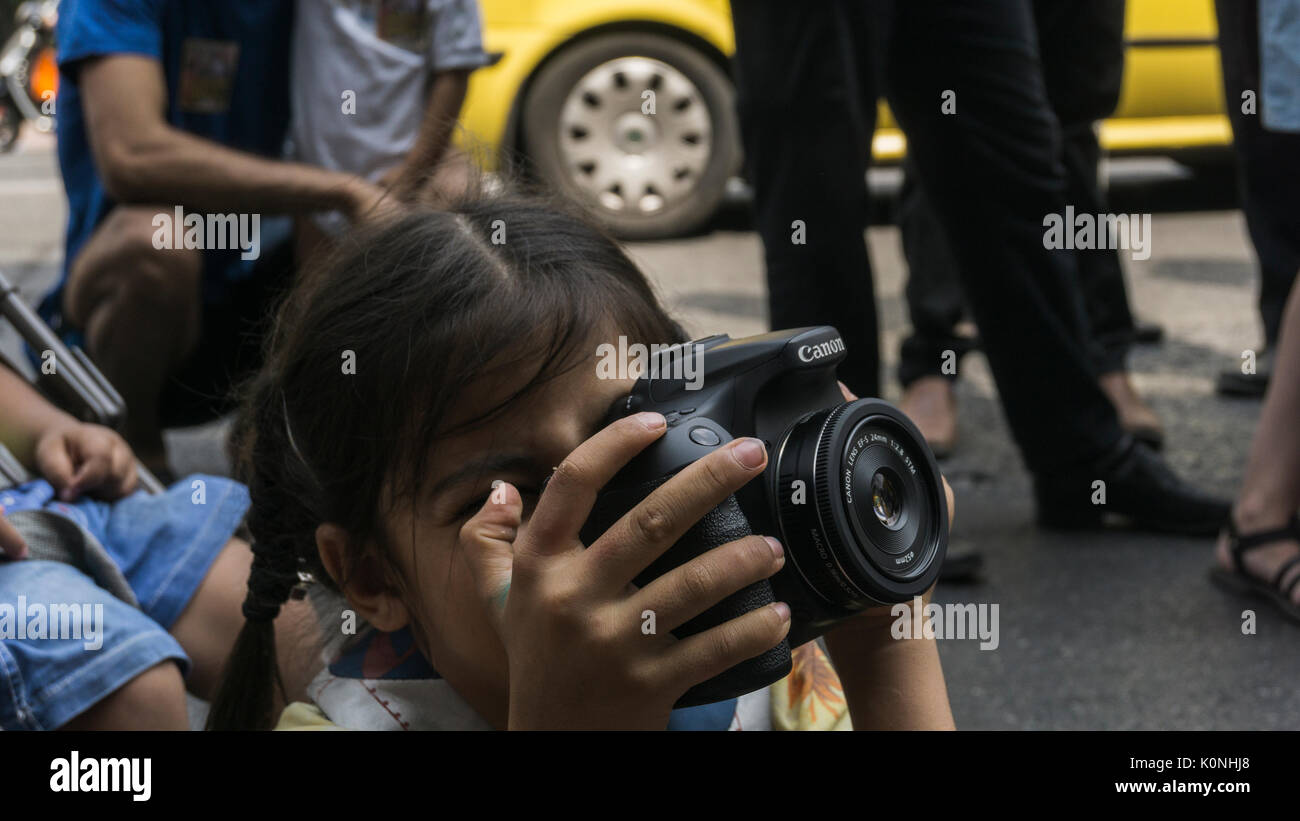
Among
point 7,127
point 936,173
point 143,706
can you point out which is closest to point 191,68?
Answer: point 936,173

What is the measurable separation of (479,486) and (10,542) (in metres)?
0.56

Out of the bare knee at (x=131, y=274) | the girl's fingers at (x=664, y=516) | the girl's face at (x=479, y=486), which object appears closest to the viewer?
the girl's fingers at (x=664, y=516)

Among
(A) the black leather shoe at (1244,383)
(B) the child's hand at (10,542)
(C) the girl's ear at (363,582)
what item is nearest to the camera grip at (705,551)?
(C) the girl's ear at (363,582)

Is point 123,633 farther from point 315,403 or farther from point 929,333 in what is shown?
point 929,333

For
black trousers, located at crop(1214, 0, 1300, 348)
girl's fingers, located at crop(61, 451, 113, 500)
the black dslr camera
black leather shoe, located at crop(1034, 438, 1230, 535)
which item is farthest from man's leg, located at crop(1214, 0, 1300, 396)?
girl's fingers, located at crop(61, 451, 113, 500)

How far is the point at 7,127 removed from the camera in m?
11.0

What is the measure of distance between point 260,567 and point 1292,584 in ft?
5.74

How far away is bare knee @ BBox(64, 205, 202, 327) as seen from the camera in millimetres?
2801

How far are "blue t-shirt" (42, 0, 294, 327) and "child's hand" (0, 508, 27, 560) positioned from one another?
138 cm

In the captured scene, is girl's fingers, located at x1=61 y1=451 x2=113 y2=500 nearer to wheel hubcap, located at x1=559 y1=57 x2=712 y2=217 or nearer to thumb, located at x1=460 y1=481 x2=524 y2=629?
thumb, located at x1=460 y1=481 x2=524 y2=629

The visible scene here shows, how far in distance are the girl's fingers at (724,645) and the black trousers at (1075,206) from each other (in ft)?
6.63

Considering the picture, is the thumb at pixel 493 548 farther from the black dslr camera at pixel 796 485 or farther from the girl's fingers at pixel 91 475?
the girl's fingers at pixel 91 475

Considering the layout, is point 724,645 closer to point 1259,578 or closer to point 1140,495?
point 1259,578

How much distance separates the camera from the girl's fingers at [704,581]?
3.44 feet
